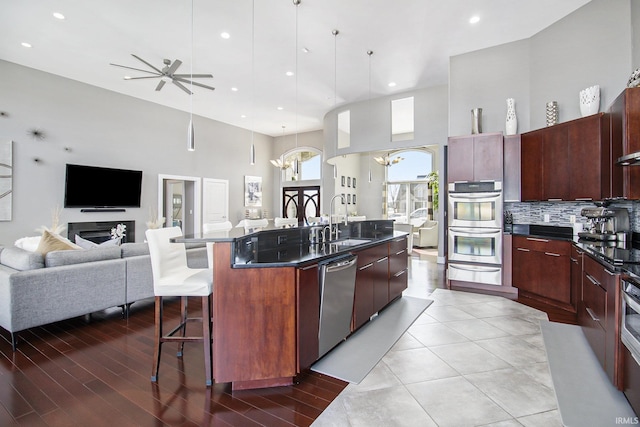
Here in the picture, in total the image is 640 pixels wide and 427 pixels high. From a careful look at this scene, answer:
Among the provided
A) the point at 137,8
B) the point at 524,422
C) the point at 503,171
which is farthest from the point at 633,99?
the point at 137,8

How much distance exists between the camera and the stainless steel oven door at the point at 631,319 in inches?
67.5

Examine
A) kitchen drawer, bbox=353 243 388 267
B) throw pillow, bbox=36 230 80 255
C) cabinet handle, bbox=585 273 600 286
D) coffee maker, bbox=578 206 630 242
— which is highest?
coffee maker, bbox=578 206 630 242

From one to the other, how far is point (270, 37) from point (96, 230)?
217 inches

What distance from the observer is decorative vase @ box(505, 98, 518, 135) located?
469cm

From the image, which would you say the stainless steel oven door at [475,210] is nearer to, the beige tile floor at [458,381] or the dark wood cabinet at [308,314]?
the beige tile floor at [458,381]

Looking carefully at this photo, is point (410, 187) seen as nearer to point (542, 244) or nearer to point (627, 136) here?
point (542, 244)

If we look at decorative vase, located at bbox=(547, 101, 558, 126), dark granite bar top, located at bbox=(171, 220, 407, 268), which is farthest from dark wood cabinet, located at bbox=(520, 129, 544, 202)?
dark granite bar top, located at bbox=(171, 220, 407, 268)

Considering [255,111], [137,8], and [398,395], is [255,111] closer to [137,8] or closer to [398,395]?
[137,8]

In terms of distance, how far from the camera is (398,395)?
207 centimetres

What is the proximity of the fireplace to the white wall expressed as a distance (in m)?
0.11

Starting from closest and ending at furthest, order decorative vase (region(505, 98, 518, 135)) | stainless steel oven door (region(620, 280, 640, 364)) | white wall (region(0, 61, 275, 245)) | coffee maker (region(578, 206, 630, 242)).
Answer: stainless steel oven door (region(620, 280, 640, 364)), coffee maker (region(578, 206, 630, 242)), decorative vase (region(505, 98, 518, 135)), white wall (region(0, 61, 275, 245))

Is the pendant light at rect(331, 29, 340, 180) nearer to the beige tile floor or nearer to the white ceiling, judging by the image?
the white ceiling

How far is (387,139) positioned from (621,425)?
6.48m

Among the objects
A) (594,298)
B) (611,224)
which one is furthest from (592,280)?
(611,224)
